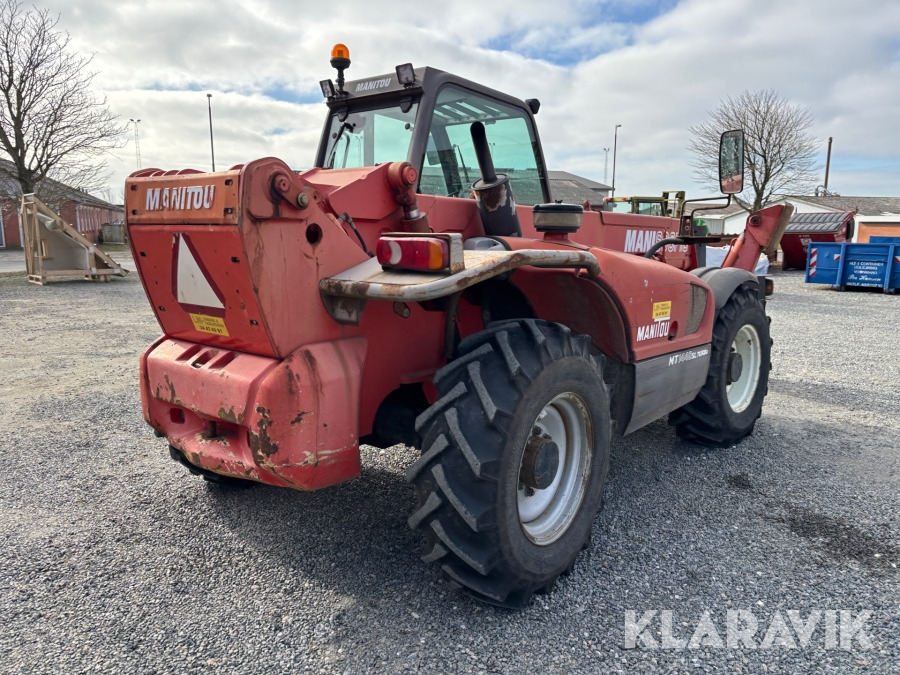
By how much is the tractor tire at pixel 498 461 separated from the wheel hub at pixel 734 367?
1988 mm

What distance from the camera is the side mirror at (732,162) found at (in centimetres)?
401

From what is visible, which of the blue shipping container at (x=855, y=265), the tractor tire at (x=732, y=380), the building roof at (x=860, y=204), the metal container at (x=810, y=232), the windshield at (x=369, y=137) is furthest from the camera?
the building roof at (x=860, y=204)

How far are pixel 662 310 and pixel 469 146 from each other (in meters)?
1.36

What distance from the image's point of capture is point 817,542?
121 inches

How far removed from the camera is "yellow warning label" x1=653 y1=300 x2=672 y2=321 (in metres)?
3.35

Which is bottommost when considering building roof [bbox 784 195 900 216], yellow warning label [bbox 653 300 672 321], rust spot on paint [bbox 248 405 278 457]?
rust spot on paint [bbox 248 405 278 457]

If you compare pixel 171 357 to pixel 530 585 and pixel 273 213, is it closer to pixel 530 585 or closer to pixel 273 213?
pixel 273 213

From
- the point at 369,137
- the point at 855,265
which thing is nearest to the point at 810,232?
the point at 855,265

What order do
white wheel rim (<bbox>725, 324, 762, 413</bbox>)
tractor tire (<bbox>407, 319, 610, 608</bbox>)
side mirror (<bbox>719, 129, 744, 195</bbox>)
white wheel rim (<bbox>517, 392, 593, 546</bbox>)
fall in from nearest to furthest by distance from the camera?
tractor tire (<bbox>407, 319, 610, 608</bbox>) → white wheel rim (<bbox>517, 392, 593, 546</bbox>) → side mirror (<bbox>719, 129, 744, 195</bbox>) → white wheel rim (<bbox>725, 324, 762, 413</bbox>)

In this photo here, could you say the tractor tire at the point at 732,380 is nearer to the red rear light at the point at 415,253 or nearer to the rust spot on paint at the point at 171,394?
the red rear light at the point at 415,253

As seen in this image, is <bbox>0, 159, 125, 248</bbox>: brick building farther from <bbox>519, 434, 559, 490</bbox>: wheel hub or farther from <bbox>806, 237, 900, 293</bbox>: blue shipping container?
<bbox>519, 434, 559, 490</bbox>: wheel hub

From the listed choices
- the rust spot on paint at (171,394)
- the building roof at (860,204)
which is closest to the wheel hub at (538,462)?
the rust spot on paint at (171,394)

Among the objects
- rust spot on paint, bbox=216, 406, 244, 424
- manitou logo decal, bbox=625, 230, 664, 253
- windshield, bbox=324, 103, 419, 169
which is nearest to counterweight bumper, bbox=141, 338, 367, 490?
rust spot on paint, bbox=216, 406, 244, 424

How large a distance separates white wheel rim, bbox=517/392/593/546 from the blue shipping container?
15578 mm
